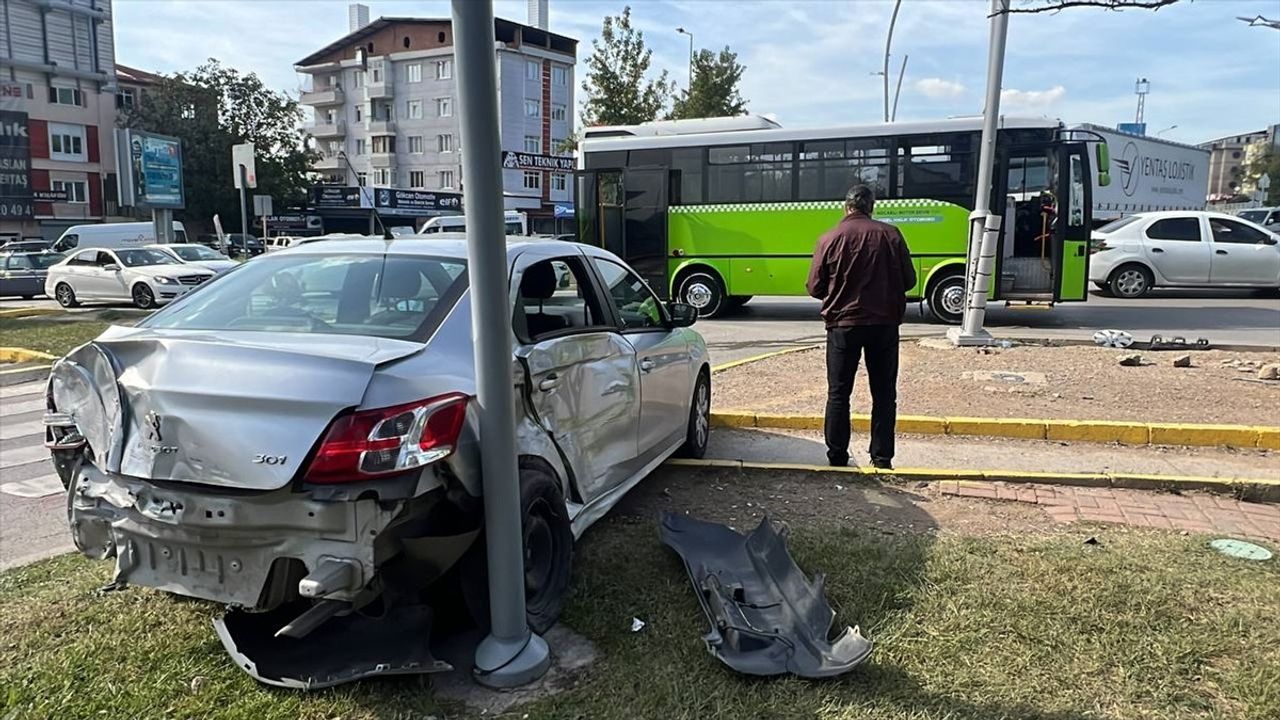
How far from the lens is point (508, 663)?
3.03m

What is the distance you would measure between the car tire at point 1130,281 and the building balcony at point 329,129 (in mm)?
67594

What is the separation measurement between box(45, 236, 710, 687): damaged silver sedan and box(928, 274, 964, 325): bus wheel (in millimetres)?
11854

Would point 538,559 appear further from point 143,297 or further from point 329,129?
point 329,129

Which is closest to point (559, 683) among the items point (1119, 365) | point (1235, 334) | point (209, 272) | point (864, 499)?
point (864, 499)

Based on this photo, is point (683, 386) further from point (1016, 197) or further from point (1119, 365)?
point (1016, 197)

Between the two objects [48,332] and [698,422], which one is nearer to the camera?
[698,422]

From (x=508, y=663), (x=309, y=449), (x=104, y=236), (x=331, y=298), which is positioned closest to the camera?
(x=309, y=449)

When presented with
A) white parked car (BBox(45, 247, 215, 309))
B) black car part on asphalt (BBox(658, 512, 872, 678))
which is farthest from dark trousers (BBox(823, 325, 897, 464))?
white parked car (BBox(45, 247, 215, 309))

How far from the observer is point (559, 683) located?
304 cm

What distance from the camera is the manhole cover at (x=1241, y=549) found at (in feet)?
13.4

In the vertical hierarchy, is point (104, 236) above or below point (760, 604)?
above

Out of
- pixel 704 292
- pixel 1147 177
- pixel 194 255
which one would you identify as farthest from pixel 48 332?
pixel 1147 177

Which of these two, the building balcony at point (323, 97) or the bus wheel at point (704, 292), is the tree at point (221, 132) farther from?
the bus wheel at point (704, 292)

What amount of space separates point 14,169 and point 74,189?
3375mm
